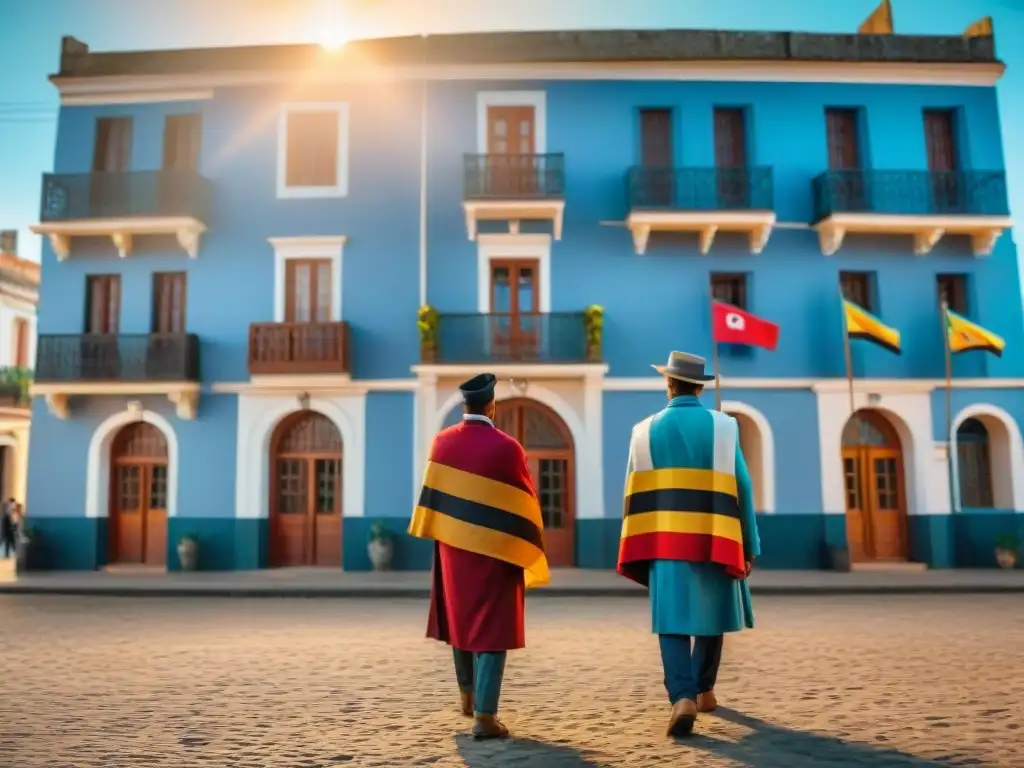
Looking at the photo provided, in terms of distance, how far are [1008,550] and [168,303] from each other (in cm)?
1771

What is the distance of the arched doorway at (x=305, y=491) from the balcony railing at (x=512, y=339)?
9.88 feet

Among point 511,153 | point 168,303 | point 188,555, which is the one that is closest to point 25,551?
point 188,555

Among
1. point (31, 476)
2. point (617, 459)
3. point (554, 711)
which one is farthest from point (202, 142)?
point (554, 711)

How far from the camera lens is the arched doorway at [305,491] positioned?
17.5 metres

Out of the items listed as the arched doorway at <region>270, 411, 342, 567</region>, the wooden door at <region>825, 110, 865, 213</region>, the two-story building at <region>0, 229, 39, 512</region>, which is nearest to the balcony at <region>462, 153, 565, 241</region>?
the arched doorway at <region>270, 411, 342, 567</region>

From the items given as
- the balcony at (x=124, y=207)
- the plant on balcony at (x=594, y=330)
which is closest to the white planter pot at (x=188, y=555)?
the balcony at (x=124, y=207)

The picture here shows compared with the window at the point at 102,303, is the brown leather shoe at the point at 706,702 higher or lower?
lower

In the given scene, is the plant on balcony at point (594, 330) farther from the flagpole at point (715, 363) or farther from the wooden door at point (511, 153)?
the wooden door at point (511, 153)

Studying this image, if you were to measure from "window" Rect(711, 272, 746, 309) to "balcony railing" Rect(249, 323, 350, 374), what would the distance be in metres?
7.66

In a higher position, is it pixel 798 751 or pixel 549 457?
pixel 549 457

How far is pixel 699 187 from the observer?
17422 millimetres

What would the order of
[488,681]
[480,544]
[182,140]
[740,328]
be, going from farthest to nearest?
[182,140], [740,328], [480,544], [488,681]

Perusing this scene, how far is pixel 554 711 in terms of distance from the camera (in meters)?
5.19

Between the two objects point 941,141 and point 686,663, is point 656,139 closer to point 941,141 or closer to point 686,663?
point 941,141
